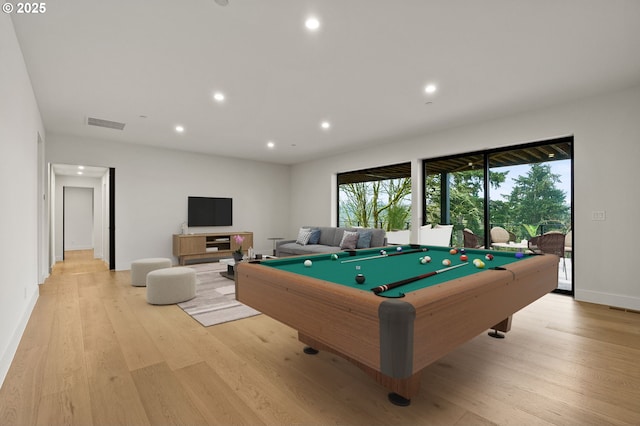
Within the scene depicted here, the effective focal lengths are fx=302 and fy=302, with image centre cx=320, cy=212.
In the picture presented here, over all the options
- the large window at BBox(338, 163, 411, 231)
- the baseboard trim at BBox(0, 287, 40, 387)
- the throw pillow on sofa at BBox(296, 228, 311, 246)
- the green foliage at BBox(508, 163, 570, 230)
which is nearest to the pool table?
the baseboard trim at BBox(0, 287, 40, 387)

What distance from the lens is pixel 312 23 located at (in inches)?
94.0

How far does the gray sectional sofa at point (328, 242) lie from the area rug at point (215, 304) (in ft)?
5.60

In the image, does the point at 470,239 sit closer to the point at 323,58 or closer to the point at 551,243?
the point at 551,243

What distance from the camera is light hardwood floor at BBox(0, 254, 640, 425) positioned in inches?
65.1

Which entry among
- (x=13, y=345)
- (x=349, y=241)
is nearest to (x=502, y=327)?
(x=349, y=241)

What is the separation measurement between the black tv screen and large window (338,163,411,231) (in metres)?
2.86

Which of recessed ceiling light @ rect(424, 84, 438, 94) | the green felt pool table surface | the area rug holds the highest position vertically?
recessed ceiling light @ rect(424, 84, 438, 94)

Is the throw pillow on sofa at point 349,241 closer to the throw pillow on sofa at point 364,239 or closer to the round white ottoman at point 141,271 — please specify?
the throw pillow on sofa at point 364,239

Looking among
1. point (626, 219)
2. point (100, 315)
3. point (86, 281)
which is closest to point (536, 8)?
point (626, 219)

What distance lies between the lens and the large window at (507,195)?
434 cm

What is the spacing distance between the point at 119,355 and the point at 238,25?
9.14 feet

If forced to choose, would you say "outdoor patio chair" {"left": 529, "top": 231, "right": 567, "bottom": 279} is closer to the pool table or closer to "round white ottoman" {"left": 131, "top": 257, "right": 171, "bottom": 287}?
the pool table

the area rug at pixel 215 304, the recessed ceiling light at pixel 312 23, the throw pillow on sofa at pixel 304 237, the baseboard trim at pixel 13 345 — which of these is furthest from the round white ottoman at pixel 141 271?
the recessed ceiling light at pixel 312 23

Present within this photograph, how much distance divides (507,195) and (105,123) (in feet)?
21.6
